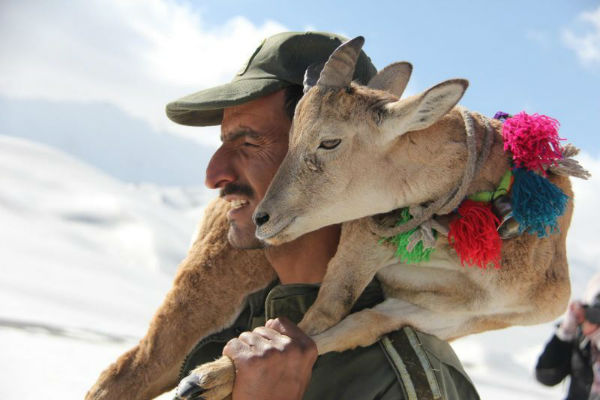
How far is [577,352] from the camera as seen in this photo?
484 centimetres

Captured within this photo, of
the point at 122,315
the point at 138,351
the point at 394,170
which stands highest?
the point at 122,315

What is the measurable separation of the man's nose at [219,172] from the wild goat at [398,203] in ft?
0.92

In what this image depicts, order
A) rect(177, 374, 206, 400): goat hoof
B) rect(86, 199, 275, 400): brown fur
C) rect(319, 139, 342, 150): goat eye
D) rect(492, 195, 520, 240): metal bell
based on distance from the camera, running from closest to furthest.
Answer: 1. rect(177, 374, 206, 400): goat hoof
2. rect(492, 195, 520, 240): metal bell
3. rect(319, 139, 342, 150): goat eye
4. rect(86, 199, 275, 400): brown fur

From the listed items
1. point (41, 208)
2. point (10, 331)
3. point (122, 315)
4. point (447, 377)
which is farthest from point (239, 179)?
point (41, 208)

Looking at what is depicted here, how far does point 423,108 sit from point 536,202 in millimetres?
382

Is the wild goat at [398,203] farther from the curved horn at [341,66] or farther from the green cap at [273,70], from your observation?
the green cap at [273,70]

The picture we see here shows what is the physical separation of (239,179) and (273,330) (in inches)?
25.0

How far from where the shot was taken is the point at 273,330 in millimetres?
1789

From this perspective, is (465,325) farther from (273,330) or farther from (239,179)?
(239,179)

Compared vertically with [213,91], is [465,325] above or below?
below

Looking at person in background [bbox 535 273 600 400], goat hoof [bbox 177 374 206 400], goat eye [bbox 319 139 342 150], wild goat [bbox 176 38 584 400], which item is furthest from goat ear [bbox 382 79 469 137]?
person in background [bbox 535 273 600 400]

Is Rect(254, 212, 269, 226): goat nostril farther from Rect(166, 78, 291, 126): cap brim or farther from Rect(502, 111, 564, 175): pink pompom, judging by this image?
Rect(502, 111, 564, 175): pink pompom

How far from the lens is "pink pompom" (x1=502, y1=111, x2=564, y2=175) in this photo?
1872 millimetres

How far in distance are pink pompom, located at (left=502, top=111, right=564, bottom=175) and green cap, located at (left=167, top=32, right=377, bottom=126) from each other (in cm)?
60
